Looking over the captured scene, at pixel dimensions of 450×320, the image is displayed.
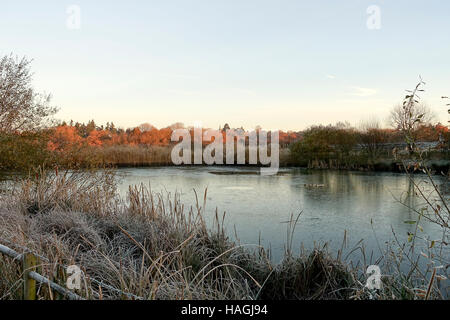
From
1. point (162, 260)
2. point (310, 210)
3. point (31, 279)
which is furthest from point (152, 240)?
point (310, 210)

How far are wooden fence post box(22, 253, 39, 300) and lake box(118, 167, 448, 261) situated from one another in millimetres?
2380

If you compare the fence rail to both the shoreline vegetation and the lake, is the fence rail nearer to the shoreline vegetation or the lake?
the shoreline vegetation

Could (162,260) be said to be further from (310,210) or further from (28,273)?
(310,210)

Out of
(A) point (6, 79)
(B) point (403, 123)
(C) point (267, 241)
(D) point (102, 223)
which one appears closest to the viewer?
(B) point (403, 123)

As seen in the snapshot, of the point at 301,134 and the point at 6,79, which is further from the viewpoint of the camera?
the point at 301,134

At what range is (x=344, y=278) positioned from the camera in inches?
139

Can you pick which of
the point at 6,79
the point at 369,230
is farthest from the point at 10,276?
the point at 6,79

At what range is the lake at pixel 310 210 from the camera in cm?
567

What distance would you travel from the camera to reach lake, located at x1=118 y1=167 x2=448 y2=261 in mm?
5668

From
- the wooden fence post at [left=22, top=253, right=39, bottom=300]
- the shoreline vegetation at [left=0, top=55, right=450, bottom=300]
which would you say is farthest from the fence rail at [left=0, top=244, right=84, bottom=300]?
the shoreline vegetation at [left=0, top=55, right=450, bottom=300]

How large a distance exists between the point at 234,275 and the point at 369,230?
11.8 ft
